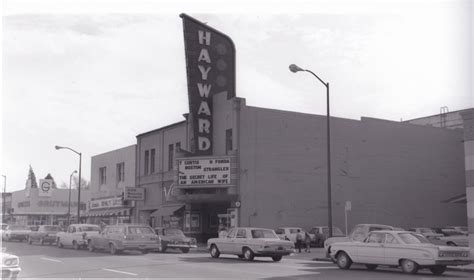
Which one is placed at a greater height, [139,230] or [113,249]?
[139,230]

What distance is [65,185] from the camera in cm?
12962

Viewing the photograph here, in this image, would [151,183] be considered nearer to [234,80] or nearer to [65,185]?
[234,80]

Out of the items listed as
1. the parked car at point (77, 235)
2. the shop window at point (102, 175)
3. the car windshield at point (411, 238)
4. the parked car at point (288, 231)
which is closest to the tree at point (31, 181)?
the shop window at point (102, 175)

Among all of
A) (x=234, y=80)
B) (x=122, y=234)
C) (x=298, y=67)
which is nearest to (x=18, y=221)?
(x=234, y=80)

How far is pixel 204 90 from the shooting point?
39.4 m

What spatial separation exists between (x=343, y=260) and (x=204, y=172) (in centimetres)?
1808

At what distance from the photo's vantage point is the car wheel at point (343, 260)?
19.9m

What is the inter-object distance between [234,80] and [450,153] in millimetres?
19918

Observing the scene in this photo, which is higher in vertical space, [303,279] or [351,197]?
[351,197]

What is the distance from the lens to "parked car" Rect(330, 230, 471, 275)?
57.8 feet

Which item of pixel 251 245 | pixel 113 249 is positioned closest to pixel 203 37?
pixel 113 249

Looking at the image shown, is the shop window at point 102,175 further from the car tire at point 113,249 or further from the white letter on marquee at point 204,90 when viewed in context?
the car tire at point 113,249

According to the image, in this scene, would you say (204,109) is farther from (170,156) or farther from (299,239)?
(299,239)

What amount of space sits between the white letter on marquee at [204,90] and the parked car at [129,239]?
1313 cm
